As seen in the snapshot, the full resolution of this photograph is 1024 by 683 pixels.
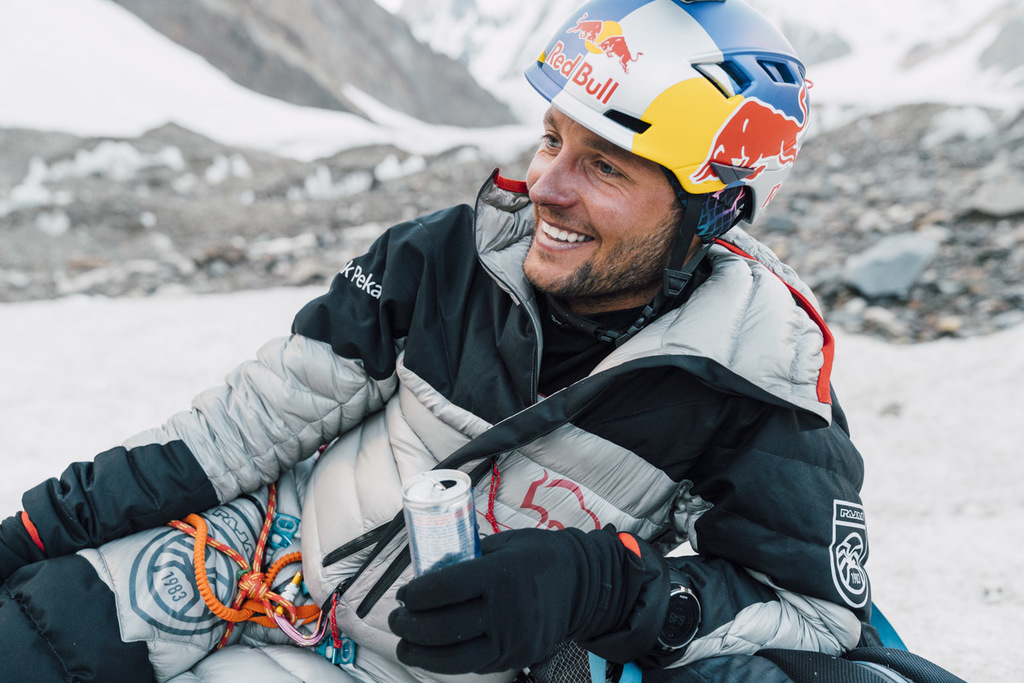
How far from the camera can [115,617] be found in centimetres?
195

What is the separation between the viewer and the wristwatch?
1785mm

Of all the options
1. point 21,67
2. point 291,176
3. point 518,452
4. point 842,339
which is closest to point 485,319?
point 518,452

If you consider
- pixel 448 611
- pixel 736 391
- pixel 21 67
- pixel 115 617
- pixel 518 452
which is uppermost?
pixel 736 391

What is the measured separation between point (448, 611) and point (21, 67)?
23045mm

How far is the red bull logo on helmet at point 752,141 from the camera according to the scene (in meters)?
1.99

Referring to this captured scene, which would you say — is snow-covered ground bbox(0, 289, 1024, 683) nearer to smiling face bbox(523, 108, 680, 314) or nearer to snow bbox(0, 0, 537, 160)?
smiling face bbox(523, 108, 680, 314)

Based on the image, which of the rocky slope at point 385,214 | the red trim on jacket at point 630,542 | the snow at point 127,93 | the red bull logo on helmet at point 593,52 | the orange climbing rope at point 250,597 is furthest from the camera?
the snow at point 127,93

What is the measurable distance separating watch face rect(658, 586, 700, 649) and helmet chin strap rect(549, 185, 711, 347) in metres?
0.68

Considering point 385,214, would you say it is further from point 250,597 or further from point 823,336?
point 823,336

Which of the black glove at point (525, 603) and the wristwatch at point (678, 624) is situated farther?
the wristwatch at point (678, 624)

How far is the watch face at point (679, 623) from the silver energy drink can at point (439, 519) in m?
0.59

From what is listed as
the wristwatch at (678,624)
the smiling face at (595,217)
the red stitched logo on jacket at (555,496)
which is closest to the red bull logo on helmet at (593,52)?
the smiling face at (595,217)

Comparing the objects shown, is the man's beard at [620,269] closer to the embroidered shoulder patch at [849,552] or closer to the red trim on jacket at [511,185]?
the red trim on jacket at [511,185]

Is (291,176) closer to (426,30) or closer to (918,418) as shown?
(918,418)
